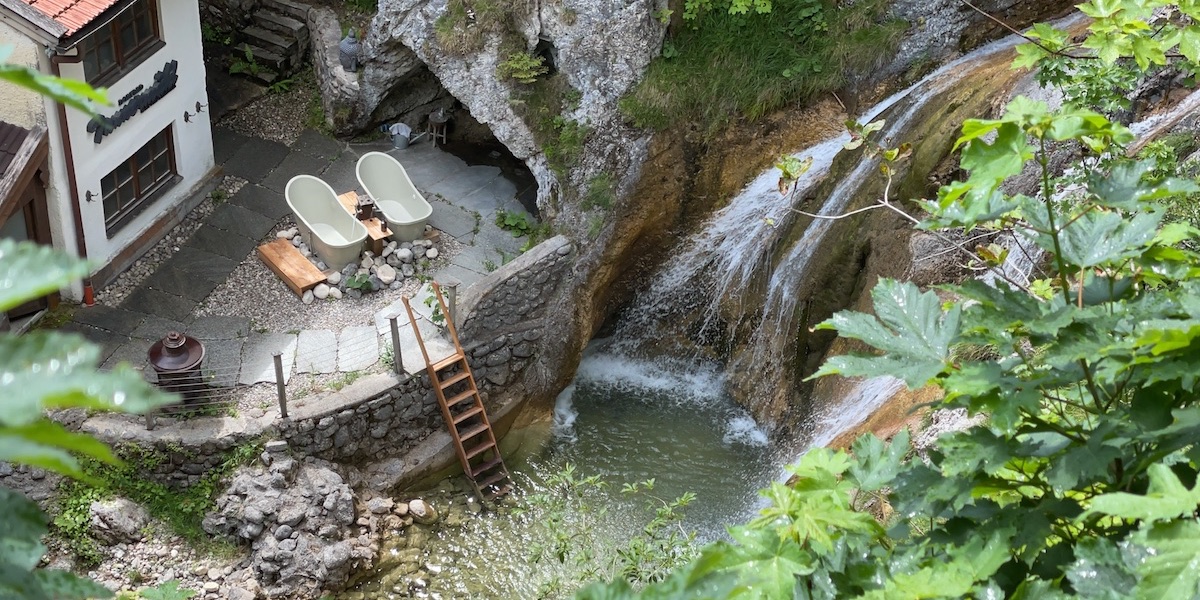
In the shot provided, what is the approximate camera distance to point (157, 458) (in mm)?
11977

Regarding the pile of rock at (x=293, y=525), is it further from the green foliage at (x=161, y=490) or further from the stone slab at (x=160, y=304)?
the stone slab at (x=160, y=304)

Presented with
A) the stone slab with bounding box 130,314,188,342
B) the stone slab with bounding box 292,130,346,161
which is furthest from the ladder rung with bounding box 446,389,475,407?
the stone slab with bounding box 292,130,346,161

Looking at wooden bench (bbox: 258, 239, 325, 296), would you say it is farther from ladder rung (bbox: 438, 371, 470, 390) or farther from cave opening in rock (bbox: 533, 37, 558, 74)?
cave opening in rock (bbox: 533, 37, 558, 74)

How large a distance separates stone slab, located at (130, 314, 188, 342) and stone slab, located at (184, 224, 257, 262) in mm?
1336

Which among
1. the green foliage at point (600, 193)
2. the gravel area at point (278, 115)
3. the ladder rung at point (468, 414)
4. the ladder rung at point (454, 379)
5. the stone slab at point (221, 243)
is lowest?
the ladder rung at point (468, 414)

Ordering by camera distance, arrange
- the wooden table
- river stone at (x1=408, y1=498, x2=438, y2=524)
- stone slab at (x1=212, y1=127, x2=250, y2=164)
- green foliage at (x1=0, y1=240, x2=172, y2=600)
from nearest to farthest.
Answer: green foliage at (x1=0, y1=240, x2=172, y2=600), river stone at (x1=408, y1=498, x2=438, y2=524), the wooden table, stone slab at (x1=212, y1=127, x2=250, y2=164)

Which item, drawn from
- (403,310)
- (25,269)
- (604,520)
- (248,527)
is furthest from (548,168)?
(25,269)

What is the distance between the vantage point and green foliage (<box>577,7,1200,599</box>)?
3418mm

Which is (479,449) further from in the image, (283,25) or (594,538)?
(283,25)

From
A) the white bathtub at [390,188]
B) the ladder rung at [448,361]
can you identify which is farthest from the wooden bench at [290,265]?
the ladder rung at [448,361]

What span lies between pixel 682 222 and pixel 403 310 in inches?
143

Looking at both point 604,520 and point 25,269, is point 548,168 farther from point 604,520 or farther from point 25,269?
point 25,269

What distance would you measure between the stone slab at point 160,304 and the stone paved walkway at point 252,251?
0.04ft

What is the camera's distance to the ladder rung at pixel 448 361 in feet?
42.2
